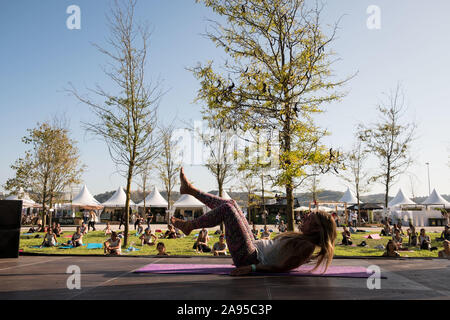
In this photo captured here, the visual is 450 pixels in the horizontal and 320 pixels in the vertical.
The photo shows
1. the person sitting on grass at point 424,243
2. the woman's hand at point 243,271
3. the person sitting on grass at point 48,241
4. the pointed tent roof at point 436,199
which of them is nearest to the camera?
the woman's hand at point 243,271

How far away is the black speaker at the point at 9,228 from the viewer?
6488 millimetres

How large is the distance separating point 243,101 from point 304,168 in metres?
2.73

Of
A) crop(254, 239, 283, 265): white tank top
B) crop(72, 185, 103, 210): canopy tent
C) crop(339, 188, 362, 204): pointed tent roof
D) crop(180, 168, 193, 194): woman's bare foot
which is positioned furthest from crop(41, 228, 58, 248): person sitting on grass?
crop(339, 188, 362, 204): pointed tent roof

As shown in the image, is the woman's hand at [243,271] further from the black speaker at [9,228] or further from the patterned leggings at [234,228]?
the black speaker at [9,228]

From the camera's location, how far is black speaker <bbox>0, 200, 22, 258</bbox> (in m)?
6.49

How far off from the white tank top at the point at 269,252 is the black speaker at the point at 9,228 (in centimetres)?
516

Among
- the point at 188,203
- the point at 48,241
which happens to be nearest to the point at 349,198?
the point at 188,203

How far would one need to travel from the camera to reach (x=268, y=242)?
453cm

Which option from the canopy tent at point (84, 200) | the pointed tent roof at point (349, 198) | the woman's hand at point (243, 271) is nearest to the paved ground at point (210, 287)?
the woman's hand at point (243, 271)

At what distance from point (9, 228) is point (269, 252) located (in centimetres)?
546

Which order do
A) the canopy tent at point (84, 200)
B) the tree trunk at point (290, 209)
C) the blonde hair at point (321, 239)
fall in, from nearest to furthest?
the blonde hair at point (321, 239), the tree trunk at point (290, 209), the canopy tent at point (84, 200)

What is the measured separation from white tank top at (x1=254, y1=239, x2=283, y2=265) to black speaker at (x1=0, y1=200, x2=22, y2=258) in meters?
5.16
